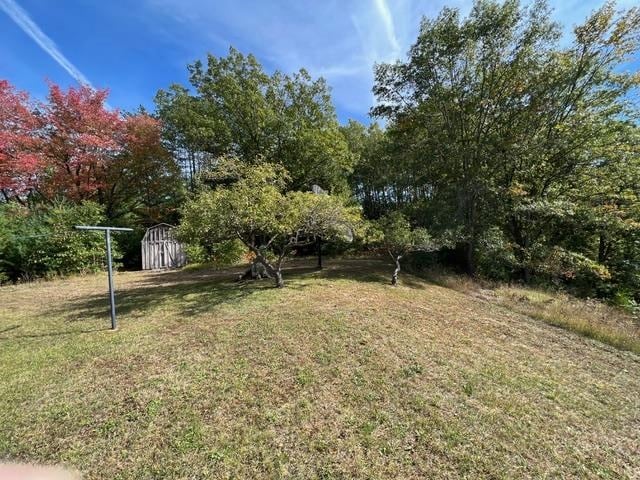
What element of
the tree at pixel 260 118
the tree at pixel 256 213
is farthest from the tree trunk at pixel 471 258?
the tree at pixel 260 118

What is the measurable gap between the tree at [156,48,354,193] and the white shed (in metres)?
4.04

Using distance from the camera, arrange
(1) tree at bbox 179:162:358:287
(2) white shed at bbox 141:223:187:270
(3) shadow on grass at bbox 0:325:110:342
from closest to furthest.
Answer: (3) shadow on grass at bbox 0:325:110:342, (1) tree at bbox 179:162:358:287, (2) white shed at bbox 141:223:187:270

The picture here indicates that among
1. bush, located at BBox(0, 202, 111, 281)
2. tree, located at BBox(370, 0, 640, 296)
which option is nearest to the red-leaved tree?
bush, located at BBox(0, 202, 111, 281)

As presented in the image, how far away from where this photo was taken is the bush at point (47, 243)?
8.22 metres

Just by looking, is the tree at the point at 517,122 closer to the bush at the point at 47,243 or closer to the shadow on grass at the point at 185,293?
the shadow on grass at the point at 185,293

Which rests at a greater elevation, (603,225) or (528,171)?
(528,171)

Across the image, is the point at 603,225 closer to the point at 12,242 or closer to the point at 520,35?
the point at 520,35

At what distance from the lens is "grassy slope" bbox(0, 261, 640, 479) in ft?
6.45

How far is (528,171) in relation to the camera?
9195 mm

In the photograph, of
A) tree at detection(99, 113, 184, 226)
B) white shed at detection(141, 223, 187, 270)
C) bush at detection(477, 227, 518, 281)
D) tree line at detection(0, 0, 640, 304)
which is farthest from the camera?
tree at detection(99, 113, 184, 226)

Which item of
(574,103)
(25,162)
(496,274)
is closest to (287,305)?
(496,274)

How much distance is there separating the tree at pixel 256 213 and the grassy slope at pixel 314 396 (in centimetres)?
160

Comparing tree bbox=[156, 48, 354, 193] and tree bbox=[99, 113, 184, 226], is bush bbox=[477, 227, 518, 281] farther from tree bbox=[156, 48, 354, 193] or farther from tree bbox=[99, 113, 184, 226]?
tree bbox=[99, 113, 184, 226]

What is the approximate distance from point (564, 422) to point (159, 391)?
3591 mm
